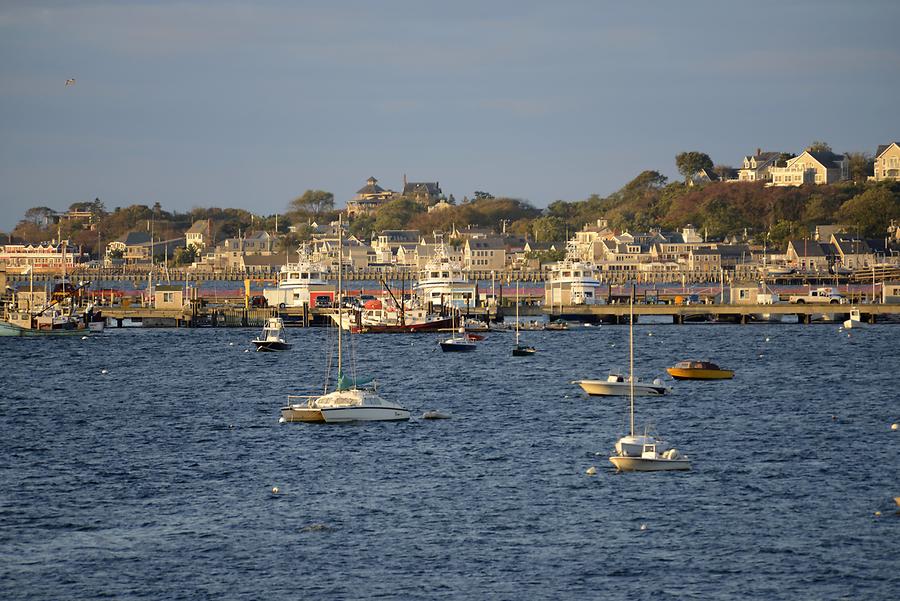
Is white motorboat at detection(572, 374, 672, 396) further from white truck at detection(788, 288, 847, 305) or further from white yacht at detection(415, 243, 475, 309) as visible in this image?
white truck at detection(788, 288, 847, 305)

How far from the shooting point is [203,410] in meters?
66.3

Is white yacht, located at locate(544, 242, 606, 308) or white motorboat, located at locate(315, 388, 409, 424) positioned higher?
white yacht, located at locate(544, 242, 606, 308)

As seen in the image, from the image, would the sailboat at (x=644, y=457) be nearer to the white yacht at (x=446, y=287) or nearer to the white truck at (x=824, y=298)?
the white yacht at (x=446, y=287)

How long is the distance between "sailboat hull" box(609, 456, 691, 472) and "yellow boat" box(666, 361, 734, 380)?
3002cm

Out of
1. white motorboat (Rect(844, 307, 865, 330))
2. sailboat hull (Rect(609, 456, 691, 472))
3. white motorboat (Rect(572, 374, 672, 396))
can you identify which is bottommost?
sailboat hull (Rect(609, 456, 691, 472))

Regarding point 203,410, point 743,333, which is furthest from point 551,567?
point 743,333

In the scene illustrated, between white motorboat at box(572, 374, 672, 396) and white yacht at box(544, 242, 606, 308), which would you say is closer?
white motorboat at box(572, 374, 672, 396)

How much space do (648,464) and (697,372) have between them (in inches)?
1218

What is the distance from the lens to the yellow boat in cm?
7644

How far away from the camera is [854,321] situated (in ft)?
411

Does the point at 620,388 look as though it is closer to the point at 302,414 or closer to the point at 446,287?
the point at 302,414

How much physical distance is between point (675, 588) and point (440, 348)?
70793 millimetres

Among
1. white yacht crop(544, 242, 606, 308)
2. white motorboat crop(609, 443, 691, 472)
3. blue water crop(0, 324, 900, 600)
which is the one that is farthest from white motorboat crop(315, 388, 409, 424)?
white yacht crop(544, 242, 606, 308)

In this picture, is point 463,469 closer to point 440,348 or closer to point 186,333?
point 440,348
